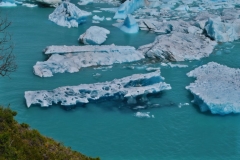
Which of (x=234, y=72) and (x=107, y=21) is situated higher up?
(x=234, y=72)

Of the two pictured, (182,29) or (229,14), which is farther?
(229,14)

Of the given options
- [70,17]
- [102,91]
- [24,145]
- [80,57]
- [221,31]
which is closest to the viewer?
[24,145]

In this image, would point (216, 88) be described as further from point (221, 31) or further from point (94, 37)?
point (94, 37)

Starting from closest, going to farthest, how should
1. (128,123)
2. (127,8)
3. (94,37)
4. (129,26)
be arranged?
(128,123) → (94,37) → (129,26) → (127,8)

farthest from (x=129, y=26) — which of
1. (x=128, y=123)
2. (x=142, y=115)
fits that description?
(x=128, y=123)

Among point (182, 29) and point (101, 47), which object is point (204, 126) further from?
point (182, 29)

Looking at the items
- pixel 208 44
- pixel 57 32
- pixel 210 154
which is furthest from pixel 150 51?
pixel 210 154
